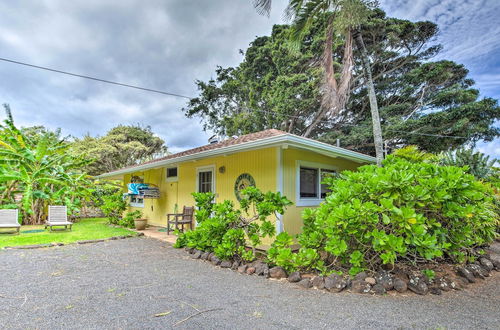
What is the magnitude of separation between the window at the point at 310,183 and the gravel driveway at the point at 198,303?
3.00 meters

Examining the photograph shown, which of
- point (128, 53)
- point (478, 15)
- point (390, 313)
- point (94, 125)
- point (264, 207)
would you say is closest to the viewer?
point (390, 313)

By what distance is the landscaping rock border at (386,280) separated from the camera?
11.8 feet

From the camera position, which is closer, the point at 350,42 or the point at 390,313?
the point at 390,313

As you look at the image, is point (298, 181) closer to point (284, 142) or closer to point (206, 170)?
point (284, 142)

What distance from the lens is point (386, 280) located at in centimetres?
365

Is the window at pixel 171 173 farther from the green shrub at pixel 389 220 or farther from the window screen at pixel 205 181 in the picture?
the green shrub at pixel 389 220

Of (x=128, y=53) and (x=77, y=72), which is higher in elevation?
(x=128, y=53)

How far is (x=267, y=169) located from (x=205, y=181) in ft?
8.87

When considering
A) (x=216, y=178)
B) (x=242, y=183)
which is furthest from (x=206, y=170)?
(x=242, y=183)

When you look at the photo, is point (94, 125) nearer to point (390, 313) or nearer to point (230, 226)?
point (230, 226)

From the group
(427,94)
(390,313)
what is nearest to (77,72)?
(390,313)

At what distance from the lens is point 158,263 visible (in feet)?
16.6

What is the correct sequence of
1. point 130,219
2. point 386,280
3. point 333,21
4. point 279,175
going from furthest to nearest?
1. point 130,219
2. point 333,21
3. point 279,175
4. point 386,280

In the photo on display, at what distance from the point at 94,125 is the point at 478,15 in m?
24.3
